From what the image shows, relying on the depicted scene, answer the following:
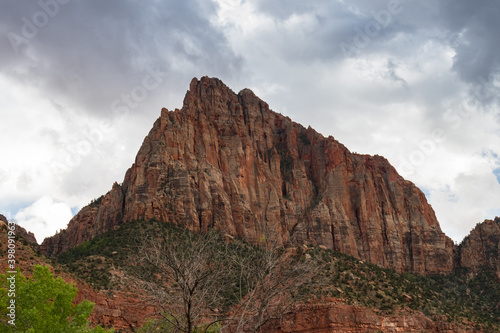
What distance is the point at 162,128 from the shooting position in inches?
3607

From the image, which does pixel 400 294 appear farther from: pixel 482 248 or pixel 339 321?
pixel 482 248

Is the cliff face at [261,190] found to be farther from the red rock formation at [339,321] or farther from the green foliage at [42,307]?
the green foliage at [42,307]

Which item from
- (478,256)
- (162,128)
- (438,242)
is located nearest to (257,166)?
(162,128)

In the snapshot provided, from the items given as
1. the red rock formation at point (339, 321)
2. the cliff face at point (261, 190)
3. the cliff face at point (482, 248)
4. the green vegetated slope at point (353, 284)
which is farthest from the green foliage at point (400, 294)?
the cliff face at point (261, 190)

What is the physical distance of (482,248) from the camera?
10850cm

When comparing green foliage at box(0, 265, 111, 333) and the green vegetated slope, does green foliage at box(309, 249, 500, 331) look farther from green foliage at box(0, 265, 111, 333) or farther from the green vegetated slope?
green foliage at box(0, 265, 111, 333)

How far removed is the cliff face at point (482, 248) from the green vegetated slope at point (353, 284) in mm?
20222

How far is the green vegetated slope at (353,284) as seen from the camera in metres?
57.5

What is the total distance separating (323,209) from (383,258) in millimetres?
18964

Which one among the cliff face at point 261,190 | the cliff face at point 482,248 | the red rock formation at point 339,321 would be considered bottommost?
the red rock formation at point 339,321

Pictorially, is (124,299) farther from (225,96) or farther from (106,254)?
(225,96)

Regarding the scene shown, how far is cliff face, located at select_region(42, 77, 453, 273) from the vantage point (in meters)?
85.5

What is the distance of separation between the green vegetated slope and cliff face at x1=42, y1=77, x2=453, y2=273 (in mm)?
10117

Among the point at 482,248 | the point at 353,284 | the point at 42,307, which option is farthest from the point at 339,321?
the point at 482,248
